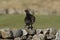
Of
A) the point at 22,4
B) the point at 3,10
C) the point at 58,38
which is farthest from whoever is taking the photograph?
the point at 22,4

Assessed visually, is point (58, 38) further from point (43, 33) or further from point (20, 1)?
point (20, 1)

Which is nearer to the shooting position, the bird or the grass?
the bird

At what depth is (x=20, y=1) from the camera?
41594mm

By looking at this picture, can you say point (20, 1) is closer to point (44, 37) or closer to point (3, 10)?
point (3, 10)

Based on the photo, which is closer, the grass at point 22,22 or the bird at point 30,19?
the bird at point 30,19

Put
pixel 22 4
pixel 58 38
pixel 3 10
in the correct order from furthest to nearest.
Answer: pixel 22 4 → pixel 3 10 → pixel 58 38

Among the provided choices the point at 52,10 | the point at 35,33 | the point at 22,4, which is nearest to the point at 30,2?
the point at 22,4

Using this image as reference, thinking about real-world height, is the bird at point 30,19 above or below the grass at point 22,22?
above

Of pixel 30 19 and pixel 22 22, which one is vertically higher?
pixel 30 19

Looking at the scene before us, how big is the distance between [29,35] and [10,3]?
26937 mm

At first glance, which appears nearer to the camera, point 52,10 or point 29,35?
point 29,35

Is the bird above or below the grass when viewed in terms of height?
above

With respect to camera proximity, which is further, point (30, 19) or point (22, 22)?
point (22, 22)

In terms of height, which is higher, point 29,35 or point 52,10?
point 29,35
